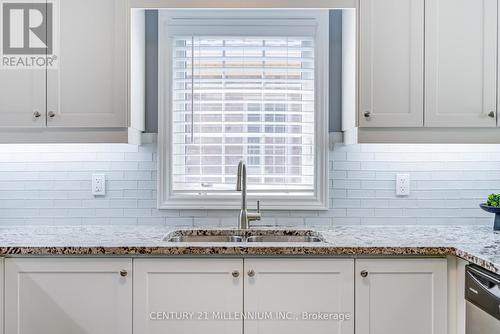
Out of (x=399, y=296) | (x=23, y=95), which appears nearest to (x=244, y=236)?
(x=399, y=296)

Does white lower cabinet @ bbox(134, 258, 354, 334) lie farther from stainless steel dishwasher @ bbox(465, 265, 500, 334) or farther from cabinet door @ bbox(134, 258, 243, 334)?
stainless steel dishwasher @ bbox(465, 265, 500, 334)

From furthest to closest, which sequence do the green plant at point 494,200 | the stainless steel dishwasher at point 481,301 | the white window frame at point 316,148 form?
the white window frame at point 316,148 < the green plant at point 494,200 < the stainless steel dishwasher at point 481,301

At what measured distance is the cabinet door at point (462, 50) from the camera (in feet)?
7.14

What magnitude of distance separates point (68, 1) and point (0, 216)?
1.31 meters

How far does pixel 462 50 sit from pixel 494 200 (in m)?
0.83

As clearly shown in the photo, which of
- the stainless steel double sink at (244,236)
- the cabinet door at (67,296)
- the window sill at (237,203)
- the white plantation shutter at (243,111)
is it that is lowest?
the cabinet door at (67,296)

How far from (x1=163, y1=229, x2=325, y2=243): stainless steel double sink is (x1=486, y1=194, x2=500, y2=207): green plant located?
3.19 ft

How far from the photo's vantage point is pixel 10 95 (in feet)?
7.16

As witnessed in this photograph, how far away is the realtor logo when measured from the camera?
7.18 feet

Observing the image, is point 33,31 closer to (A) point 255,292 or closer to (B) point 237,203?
(B) point 237,203

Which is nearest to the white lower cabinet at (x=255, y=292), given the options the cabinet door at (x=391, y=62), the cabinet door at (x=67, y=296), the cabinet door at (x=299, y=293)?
the cabinet door at (x=299, y=293)

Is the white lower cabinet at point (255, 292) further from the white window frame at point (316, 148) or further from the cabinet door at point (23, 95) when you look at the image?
the cabinet door at point (23, 95)

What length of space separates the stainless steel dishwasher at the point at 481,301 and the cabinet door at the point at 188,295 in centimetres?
94

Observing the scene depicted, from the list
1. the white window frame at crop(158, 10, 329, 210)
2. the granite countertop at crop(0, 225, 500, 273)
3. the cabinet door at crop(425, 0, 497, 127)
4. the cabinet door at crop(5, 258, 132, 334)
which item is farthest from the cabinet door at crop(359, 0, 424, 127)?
the cabinet door at crop(5, 258, 132, 334)
